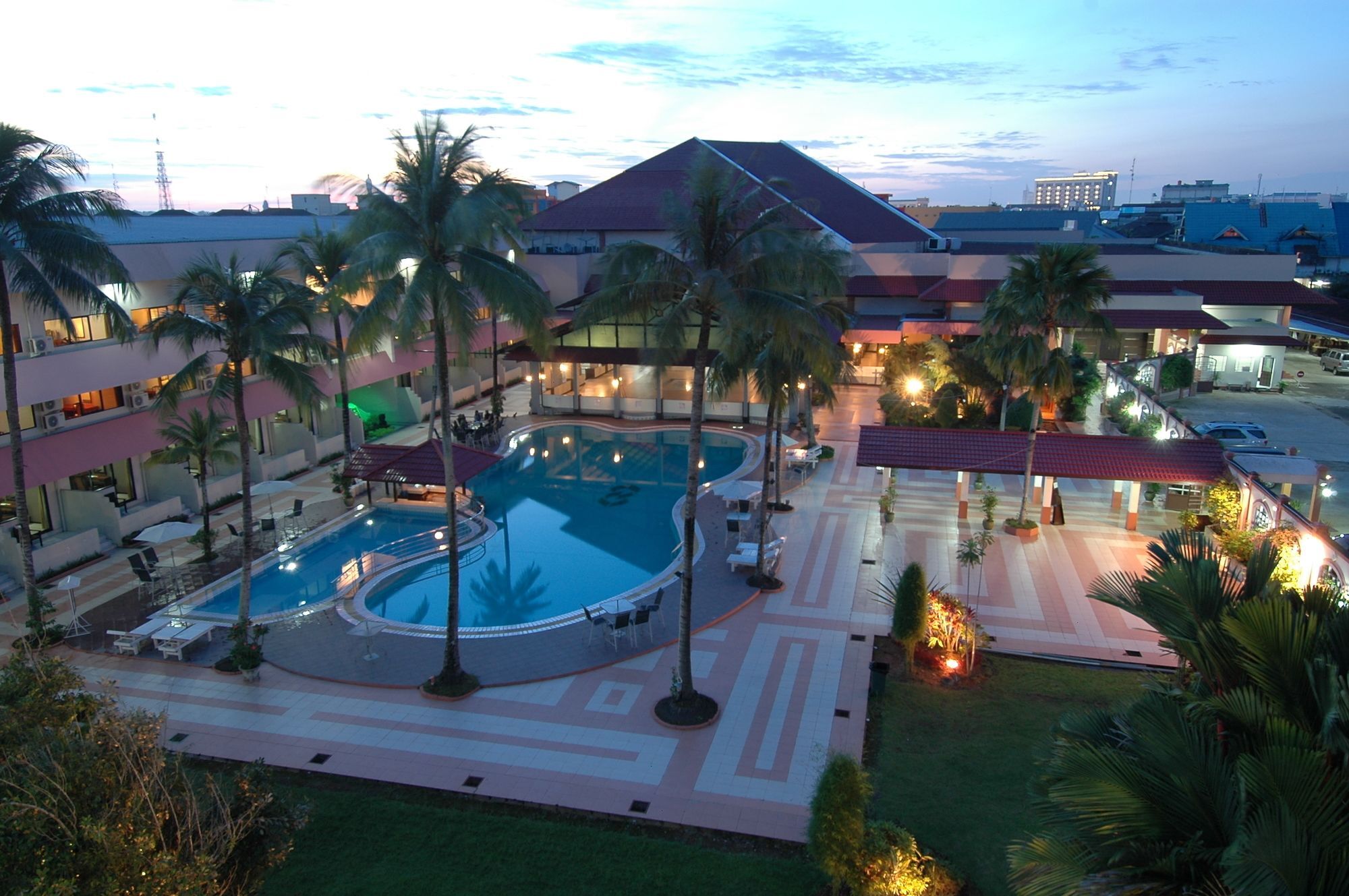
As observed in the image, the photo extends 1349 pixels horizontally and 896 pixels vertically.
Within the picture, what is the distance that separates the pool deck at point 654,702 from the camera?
45.3 ft

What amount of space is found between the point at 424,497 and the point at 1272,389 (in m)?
36.6

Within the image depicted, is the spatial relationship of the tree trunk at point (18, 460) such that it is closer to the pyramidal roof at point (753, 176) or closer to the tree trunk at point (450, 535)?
the tree trunk at point (450, 535)

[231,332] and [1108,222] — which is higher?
[1108,222]

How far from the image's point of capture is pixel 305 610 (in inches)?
824

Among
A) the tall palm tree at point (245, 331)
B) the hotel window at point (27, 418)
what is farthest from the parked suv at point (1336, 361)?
the hotel window at point (27, 418)

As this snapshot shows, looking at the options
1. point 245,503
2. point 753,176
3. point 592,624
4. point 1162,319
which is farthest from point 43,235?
point 1162,319

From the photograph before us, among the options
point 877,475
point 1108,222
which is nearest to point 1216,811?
point 877,475

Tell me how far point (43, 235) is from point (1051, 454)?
25.0m

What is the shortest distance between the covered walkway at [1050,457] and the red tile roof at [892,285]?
18673 millimetres

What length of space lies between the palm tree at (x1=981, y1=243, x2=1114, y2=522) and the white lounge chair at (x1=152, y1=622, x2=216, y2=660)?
2140 centimetres

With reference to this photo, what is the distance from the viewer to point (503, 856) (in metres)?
12.2

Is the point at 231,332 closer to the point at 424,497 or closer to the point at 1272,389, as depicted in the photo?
the point at 424,497

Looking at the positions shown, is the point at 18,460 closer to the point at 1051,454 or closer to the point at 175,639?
the point at 175,639

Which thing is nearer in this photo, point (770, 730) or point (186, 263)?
point (770, 730)
